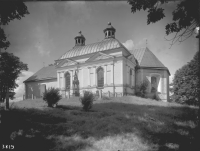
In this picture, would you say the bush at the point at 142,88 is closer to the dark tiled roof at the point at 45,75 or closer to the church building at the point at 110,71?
the church building at the point at 110,71

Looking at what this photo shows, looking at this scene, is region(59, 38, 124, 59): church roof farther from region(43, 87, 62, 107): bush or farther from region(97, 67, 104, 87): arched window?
region(43, 87, 62, 107): bush

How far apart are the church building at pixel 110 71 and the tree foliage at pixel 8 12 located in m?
15.0

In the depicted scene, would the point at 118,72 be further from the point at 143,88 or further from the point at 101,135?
the point at 101,135

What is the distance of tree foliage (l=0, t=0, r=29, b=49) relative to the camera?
20.4 feet

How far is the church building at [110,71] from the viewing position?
21.4m

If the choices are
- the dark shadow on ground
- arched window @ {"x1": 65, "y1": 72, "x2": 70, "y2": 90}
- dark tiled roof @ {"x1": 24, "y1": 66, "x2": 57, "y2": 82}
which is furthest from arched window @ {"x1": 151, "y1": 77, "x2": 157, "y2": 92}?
dark tiled roof @ {"x1": 24, "y1": 66, "x2": 57, "y2": 82}

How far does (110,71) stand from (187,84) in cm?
1117

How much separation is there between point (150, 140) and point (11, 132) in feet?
19.5

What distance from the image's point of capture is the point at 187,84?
20.0 metres

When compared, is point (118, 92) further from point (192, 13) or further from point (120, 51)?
point (192, 13)

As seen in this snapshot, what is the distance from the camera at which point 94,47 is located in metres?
25.0

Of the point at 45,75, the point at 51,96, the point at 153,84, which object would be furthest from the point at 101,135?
the point at 45,75

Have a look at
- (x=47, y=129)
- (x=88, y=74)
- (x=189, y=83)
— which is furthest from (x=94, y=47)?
(x=47, y=129)

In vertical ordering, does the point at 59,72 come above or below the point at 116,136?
above
